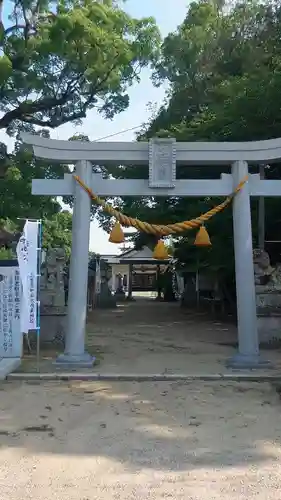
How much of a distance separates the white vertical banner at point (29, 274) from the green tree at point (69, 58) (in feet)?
26.6

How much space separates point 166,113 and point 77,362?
14358 mm

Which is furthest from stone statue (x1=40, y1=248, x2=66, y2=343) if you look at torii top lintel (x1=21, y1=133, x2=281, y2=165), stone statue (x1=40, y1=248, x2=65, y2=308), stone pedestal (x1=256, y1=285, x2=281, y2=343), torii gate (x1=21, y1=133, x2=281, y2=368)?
stone pedestal (x1=256, y1=285, x2=281, y2=343)

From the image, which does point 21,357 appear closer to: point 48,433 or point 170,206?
point 48,433

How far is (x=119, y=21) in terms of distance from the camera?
17.9 m

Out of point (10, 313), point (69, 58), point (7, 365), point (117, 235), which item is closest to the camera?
point (7, 365)

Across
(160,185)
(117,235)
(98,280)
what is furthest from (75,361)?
(98,280)

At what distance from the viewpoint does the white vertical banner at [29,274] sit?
8.50 m

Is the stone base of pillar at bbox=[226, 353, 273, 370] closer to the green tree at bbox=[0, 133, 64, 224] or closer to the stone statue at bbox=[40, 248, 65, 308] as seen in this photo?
the stone statue at bbox=[40, 248, 65, 308]

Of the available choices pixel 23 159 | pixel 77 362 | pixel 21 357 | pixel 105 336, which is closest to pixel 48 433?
pixel 77 362

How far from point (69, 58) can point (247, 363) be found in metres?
11.7

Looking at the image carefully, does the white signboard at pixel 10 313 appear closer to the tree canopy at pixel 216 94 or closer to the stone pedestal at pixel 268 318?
the stone pedestal at pixel 268 318

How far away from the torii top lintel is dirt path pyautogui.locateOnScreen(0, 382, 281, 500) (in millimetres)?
3970

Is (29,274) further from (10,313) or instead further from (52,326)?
(52,326)

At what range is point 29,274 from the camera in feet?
28.5
